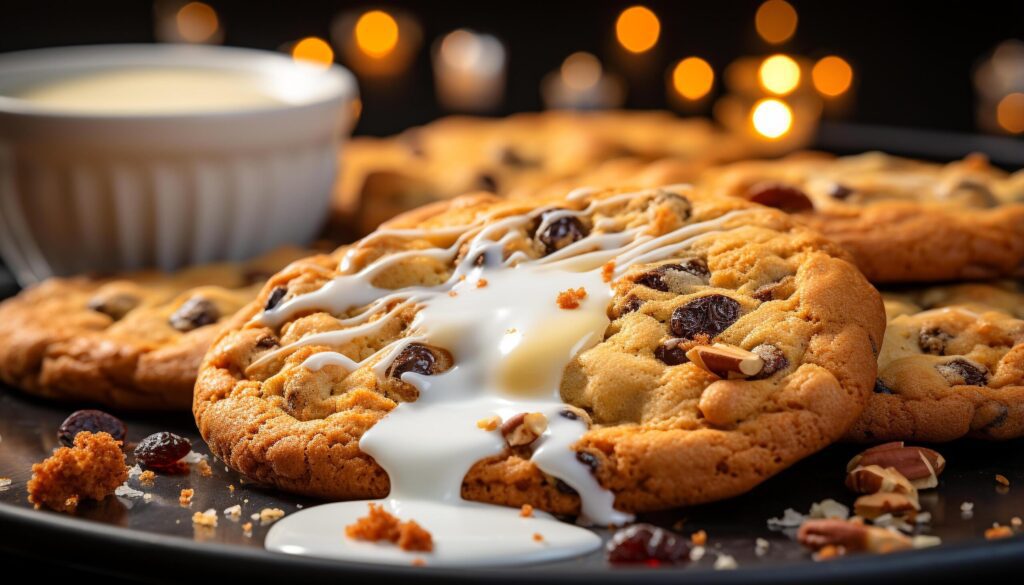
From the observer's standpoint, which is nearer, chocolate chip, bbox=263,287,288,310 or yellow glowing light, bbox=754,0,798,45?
chocolate chip, bbox=263,287,288,310

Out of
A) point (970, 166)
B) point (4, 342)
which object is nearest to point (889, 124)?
point (970, 166)

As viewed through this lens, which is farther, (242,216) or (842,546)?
(242,216)

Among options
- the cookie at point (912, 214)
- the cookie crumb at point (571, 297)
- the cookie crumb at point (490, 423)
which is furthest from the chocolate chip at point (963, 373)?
the cookie crumb at point (490, 423)

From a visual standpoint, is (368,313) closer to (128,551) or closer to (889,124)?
(128,551)

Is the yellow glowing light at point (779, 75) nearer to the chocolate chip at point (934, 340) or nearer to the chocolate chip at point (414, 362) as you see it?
the chocolate chip at point (934, 340)

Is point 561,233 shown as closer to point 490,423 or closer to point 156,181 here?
point 490,423

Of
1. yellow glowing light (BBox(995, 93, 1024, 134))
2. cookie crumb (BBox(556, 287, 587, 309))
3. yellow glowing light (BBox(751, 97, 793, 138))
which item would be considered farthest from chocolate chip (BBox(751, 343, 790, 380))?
yellow glowing light (BBox(995, 93, 1024, 134))

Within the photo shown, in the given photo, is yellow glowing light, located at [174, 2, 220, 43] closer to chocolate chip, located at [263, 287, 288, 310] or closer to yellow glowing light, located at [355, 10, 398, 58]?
yellow glowing light, located at [355, 10, 398, 58]
